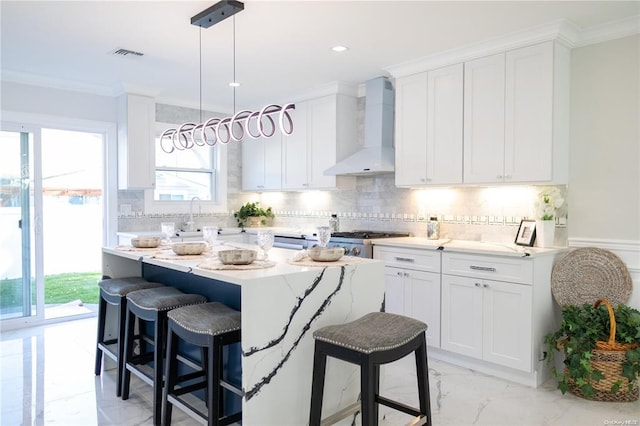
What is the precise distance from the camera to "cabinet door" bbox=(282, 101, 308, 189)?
18.0ft

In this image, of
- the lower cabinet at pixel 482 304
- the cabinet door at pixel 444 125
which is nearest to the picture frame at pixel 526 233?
the lower cabinet at pixel 482 304

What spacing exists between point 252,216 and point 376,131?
2376 millimetres

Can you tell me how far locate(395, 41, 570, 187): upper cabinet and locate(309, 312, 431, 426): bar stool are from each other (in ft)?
6.44

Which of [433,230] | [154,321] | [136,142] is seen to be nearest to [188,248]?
[154,321]

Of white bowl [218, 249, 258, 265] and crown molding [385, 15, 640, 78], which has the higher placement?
crown molding [385, 15, 640, 78]

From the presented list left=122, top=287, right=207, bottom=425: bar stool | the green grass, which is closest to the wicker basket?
left=122, top=287, right=207, bottom=425: bar stool

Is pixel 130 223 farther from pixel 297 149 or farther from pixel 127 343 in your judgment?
pixel 127 343

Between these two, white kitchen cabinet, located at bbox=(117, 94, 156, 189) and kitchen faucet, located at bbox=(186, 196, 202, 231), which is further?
kitchen faucet, located at bbox=(186, 196, 202, 231)

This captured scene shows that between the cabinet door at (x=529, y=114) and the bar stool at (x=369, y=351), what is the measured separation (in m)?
1.93

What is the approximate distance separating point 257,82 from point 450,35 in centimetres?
221

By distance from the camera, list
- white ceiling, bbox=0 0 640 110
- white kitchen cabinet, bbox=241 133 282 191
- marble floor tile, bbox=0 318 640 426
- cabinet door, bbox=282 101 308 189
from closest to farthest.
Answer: marble floor tile, bbox=0 318 640 426, white ceiling, bbox=0 0 640 110, cabinet door, bbox=282 101 308 189, white kitchen cabinet, bbox=241 133 282 191

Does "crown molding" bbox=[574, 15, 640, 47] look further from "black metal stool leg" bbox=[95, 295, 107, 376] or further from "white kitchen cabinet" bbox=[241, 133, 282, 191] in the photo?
"black metal stool leg" bbox=[95, 295, 107, 376]

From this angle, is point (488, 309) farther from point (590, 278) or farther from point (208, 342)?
point (208, 342)

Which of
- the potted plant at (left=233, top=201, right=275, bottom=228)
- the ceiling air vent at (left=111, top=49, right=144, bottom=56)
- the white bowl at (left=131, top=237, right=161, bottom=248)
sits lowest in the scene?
the white bowl at (left=131, top=237, right=161, bottom=248)
